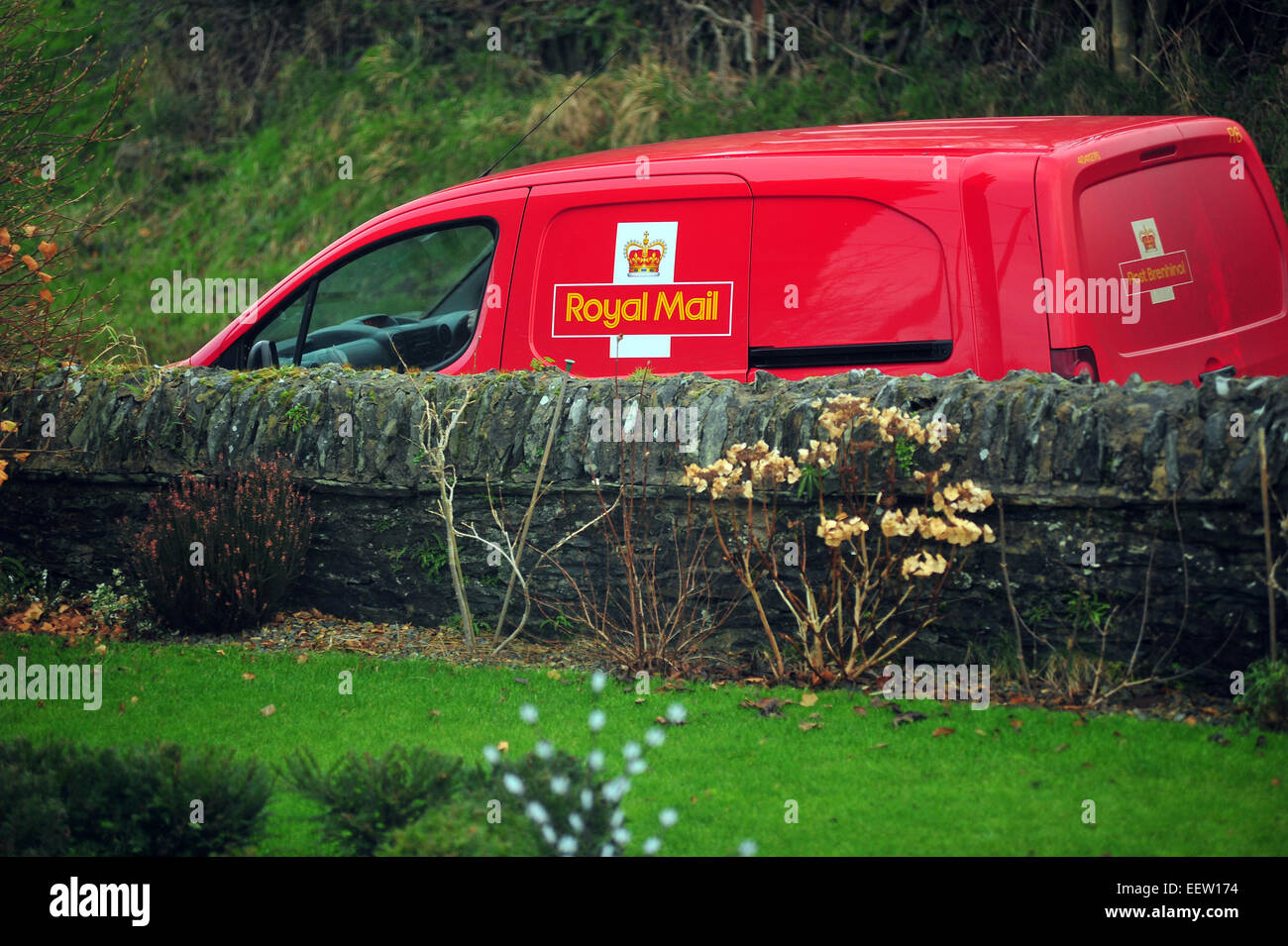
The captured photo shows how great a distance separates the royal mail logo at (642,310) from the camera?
5.86 m

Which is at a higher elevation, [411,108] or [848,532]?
[411,108]

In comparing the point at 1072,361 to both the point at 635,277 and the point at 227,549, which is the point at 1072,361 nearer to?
the point at 635,277

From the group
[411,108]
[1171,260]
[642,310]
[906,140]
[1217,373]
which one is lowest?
[1217,373]

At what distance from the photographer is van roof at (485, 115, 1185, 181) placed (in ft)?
17.7

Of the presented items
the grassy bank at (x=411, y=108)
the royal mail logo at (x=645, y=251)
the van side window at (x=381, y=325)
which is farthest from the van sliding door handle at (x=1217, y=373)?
the grassy bank at (x=411, y=108)

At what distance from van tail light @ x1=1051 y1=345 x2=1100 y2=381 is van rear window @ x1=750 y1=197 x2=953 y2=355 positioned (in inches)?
17.6

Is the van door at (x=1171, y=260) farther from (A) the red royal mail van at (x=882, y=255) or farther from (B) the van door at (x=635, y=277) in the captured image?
(B) the van door at (x=635, y=277)

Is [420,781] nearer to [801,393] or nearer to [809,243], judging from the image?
[801,393]

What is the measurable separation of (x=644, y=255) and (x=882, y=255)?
3.91 feet

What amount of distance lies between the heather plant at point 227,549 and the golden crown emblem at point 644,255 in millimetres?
1992

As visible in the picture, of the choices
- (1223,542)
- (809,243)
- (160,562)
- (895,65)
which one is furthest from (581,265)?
(895,65)

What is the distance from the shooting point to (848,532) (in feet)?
16.3

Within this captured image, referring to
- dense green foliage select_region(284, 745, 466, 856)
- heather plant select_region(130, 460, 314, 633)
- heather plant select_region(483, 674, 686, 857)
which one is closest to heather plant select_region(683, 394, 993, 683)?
heather plant select_region(483, 674, 686, 857)

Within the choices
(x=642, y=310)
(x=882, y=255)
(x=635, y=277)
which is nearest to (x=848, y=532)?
(x=882, y=255)
